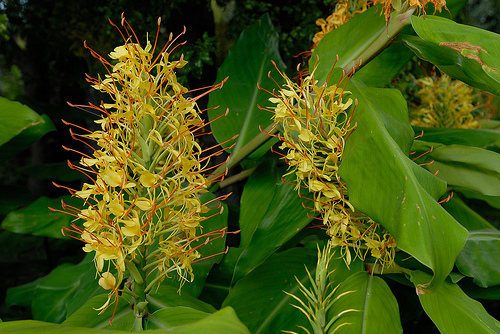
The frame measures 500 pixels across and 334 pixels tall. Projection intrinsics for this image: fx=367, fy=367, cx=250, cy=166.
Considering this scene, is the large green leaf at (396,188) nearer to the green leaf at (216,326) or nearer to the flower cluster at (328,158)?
the flower cluster at (328,158)

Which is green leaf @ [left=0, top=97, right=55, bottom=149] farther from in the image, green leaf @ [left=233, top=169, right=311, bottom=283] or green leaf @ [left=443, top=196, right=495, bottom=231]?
green leaf @ [left=443, top=196, right=495, bottom=231]

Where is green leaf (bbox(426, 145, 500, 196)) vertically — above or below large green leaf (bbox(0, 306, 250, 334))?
below

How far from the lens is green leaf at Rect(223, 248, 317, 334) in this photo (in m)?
0.69

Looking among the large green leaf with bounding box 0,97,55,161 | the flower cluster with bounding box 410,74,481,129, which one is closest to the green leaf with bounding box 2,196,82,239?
the large green leaf with bounding box 0,97,55,161

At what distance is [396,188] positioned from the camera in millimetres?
541

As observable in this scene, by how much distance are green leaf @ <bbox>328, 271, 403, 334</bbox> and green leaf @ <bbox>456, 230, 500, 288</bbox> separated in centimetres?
23

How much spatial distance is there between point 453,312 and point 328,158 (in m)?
0.35

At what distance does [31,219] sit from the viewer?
1.21 metres

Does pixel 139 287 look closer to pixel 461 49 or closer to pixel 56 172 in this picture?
pixel 461 49

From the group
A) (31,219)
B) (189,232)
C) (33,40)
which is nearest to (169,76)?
(189,232)

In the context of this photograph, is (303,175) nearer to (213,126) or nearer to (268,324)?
(268,324)

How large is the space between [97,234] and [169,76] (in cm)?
26

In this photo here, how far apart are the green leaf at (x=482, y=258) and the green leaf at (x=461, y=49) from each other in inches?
15.1

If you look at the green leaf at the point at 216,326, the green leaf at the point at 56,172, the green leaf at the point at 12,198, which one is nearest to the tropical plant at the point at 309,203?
the green leaf at the point at 216,326
